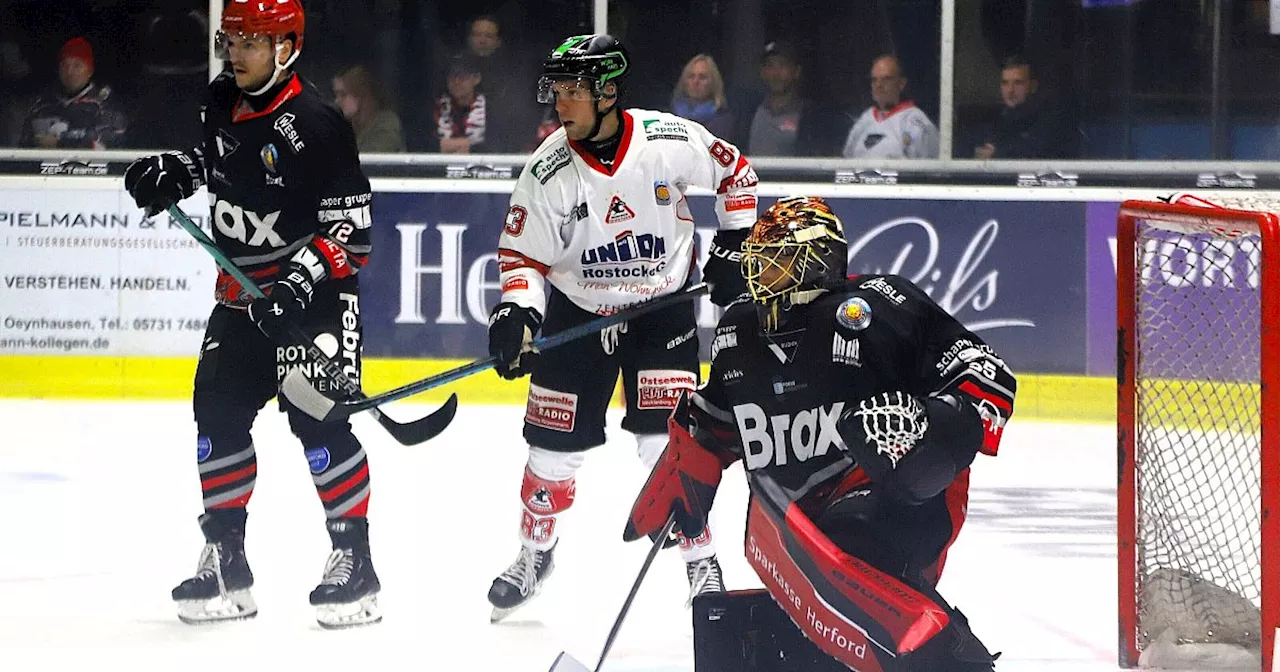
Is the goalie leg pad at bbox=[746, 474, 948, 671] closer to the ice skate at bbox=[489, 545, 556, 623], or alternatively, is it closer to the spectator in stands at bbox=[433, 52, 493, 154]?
the ice skate at bbox=[489, 545, 556, 623]

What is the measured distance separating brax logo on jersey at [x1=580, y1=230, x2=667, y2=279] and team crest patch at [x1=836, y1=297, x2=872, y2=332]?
119 cm

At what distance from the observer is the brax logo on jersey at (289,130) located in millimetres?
3701

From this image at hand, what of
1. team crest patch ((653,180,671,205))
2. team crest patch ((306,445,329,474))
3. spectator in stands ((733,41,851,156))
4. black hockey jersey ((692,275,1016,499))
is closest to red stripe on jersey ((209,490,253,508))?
team crest patch ((306,445,329,474))

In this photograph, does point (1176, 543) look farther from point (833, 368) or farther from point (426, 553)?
point (426, 553)

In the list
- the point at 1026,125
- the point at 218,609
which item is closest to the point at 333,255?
the point at 218,609

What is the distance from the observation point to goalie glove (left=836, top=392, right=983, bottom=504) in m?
2.54

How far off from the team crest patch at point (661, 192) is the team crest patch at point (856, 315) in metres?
1.20

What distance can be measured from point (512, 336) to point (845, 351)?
3.53 feet

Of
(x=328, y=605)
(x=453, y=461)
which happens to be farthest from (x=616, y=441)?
(x=328, y=605)

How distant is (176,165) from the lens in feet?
12.7

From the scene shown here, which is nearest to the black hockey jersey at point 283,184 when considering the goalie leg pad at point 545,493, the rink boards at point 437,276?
the goalie leg pad at point 545,493

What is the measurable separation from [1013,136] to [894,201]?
0.60 m

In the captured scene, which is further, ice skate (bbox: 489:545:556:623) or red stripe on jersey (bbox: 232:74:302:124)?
ice skate (bbox: 489:545:556:623)

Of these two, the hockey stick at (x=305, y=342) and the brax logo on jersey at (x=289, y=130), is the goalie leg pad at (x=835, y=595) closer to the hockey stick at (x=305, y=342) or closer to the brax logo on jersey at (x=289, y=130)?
the hockey stick at (x=305, y=342)
